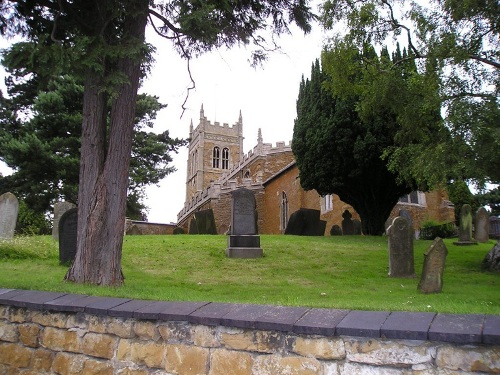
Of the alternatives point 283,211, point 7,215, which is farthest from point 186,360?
point 283,211

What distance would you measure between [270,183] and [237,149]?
3098cm

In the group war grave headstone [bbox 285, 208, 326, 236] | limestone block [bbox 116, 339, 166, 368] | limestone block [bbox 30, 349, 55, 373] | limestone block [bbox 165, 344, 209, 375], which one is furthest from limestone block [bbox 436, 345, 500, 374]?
war grave headstone [bbox 285, 208, 326, 236]

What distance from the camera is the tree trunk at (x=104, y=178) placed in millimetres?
6078

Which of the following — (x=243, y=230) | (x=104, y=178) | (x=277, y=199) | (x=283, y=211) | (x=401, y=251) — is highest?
(x=277, y=199)

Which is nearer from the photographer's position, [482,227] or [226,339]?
[226,339]

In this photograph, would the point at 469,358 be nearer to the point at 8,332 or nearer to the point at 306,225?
the point at 8,332

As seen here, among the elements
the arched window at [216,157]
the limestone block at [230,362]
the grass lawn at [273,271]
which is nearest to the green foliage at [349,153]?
the grass lawn at [273,271]

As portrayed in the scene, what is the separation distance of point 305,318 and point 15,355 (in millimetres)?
2847

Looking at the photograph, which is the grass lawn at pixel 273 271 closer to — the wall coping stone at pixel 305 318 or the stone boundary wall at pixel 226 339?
the stone boundary wall at pixel 226 339

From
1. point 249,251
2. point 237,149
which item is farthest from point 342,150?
point 237,149

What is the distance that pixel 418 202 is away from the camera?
93.7ft

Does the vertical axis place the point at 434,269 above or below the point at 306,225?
below

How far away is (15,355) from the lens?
396 cm

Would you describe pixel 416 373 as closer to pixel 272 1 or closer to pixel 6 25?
pixel 272 1
